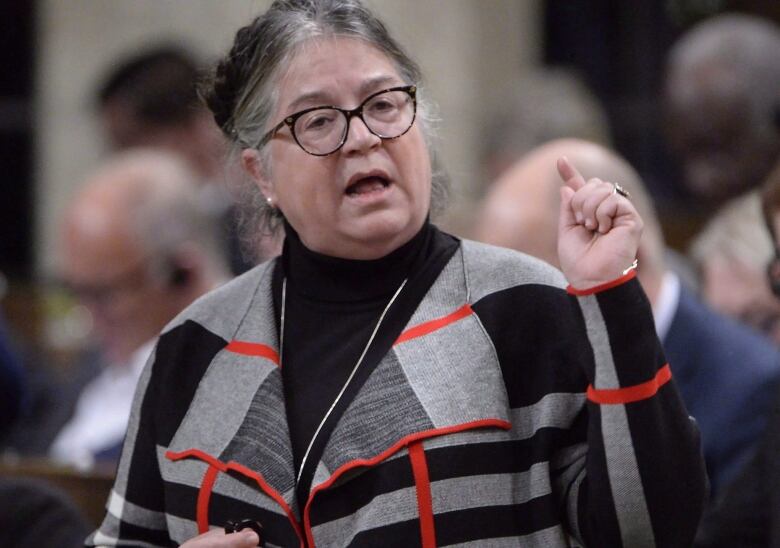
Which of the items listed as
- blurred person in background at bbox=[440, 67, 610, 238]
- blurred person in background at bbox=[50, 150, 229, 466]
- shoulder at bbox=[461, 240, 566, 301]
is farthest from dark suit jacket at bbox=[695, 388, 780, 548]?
blurred person in background at bbox=[440, 67, 610, 238]

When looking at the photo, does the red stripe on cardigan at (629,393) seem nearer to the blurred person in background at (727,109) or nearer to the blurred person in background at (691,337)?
the blurred person in background at (691,337)

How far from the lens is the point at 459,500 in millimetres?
2369

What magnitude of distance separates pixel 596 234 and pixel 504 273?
283 millimetres

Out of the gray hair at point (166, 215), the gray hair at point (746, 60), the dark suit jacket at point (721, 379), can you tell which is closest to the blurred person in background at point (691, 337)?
the dark suit jacket at point (721, 379)

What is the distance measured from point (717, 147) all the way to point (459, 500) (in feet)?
11.1

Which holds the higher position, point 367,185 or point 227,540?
point 367,185

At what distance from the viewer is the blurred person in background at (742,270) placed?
A: 178 inches

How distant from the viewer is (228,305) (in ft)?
9.06

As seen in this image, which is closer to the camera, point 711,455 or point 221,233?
point 711,455

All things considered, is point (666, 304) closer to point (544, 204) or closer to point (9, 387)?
point (544, 204)

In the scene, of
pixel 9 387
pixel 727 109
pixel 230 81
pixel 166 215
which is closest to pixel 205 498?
pixel 230 81

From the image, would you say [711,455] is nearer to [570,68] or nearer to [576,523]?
[576,523]

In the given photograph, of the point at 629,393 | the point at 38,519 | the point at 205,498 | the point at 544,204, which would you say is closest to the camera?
the point at 629,393

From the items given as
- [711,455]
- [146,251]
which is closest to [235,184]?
[711,455]
